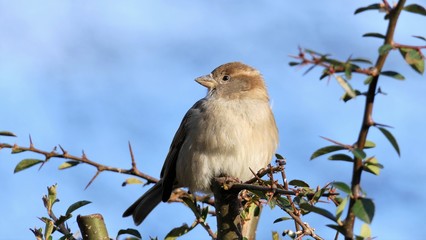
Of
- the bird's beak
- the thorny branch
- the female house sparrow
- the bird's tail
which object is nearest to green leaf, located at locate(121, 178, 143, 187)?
the thorny branch

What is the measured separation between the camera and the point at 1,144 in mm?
2422

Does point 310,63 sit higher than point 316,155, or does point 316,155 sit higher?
point 310,63

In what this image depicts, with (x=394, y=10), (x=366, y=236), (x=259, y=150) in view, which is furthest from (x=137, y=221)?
(x=394, y=10)

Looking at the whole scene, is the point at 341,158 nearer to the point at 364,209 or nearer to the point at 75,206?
the point at 364,209

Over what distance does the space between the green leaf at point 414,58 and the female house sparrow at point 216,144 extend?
3.51m

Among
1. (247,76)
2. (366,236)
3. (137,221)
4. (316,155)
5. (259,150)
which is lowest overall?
(366,236)

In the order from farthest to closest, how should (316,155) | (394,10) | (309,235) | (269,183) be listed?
(269,183), (309,235), (316,155), (394,10)

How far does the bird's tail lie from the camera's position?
5.27 meters

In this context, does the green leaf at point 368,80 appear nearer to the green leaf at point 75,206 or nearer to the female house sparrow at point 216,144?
the green leaf at point 75,206

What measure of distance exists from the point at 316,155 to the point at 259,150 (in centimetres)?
361

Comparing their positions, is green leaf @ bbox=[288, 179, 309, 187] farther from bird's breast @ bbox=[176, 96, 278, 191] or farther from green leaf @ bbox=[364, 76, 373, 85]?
bird's breast @ bbox=[176, 96, 278, 191]

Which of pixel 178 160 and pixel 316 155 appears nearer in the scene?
pixel 316 155

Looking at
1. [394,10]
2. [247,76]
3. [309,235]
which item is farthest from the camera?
[247,76]

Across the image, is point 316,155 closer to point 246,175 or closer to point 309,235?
point 309,235
